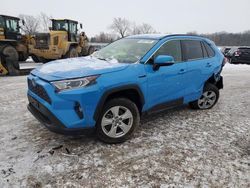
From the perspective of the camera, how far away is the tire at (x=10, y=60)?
39.2ft

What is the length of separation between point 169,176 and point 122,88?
1432 mm

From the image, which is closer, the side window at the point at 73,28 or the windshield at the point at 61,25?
the windshield at the point at 61,25

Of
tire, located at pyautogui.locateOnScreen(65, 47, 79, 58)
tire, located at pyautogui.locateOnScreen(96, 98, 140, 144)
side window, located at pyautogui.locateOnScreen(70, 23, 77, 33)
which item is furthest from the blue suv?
side window, located at pyautogui.locateOnScreen(70, 23, 77, 33)

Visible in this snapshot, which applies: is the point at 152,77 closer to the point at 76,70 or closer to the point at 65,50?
the point at 76,70

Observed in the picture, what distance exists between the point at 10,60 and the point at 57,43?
12.6 feet

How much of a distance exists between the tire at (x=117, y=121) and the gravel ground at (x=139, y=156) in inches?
5.9

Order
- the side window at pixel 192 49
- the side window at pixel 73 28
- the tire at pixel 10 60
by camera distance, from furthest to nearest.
→ the side window at pixel 73 28 < the tire at pixel 10 60 < the side window at pixel 192 49

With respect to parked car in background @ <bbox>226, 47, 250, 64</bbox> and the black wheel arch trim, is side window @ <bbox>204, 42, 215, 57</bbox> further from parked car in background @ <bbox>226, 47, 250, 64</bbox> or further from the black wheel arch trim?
parked car in background @ <bbox>226, 47, 250, 64</bbox>

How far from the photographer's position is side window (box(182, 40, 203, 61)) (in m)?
4.99

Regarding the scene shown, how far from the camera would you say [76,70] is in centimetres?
356

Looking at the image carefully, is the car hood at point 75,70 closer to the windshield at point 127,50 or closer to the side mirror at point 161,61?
the windshield at point 127,50

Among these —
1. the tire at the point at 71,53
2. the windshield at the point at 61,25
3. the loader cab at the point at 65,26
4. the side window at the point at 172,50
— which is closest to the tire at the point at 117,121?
the side window at the point at 172,50

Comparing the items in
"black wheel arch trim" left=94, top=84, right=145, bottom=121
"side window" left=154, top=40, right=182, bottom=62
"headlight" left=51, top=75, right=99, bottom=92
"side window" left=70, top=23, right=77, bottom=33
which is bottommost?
"black wheel arch trim" left=94, top=84, right=145, bottom=121

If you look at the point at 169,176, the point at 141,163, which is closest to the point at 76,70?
the point at 141,163
